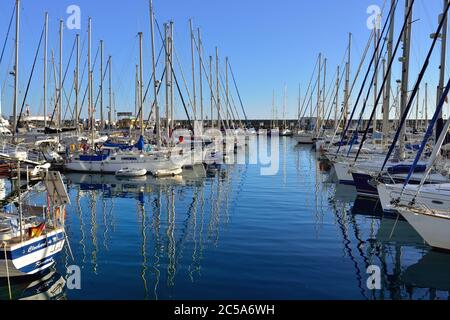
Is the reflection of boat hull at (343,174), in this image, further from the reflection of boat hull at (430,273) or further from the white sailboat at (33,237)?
the white sailboat at (33,237)

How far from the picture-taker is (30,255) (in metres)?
10.7

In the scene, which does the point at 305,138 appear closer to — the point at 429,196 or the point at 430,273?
the point at 429,196

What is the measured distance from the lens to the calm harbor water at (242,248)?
10.7m

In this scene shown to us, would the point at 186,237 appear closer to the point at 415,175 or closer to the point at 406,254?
the point at 406,254

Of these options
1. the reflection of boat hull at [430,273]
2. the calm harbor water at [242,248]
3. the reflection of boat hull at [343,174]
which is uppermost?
the reflection of boat hull at [343,174]

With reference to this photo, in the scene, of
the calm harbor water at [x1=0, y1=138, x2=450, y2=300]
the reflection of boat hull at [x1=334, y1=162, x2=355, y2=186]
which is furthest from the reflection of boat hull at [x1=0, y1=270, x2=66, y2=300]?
the reflection of boat hull at [x1=334, y1=162, x2=355, y2=186]

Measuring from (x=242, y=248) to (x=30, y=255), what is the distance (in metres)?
6.27

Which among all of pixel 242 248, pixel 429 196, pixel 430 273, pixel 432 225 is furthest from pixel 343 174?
pixel 430 273

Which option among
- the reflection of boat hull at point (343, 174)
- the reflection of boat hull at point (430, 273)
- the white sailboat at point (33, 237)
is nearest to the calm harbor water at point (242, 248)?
the reflection of boat hull at point (430, 273)

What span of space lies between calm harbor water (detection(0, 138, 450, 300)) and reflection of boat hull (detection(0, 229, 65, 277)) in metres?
0.57

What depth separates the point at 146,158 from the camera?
3381 centimetres

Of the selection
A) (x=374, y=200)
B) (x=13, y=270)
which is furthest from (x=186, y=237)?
(x=374, y=200)

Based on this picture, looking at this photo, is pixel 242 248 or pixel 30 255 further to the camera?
pixel 242 248

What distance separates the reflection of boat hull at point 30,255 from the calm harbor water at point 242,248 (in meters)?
0.57
